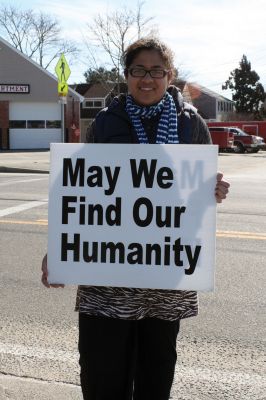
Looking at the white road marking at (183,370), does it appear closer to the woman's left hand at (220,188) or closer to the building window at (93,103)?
the woman's left hand at (220,188)

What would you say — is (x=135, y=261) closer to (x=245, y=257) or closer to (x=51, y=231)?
(x=51, y=231)

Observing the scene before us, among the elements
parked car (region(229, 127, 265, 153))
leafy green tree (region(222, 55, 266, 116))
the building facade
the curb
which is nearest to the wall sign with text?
the building facade

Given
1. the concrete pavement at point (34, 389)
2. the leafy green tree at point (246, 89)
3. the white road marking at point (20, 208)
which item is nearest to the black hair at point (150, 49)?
the concrete pavement at point (34, 389)

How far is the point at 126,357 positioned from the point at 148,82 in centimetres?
116

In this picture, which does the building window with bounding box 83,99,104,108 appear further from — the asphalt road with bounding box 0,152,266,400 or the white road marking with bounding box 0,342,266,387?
the white road marking with bounding box 0,342,266,387

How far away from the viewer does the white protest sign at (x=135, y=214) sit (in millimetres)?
Answer: 2338

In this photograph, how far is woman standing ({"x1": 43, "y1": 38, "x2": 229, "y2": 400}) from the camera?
2.29m

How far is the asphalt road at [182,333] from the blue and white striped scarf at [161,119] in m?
1.65

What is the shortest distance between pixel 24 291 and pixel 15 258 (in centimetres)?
124

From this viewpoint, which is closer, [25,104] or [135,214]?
[135,214]

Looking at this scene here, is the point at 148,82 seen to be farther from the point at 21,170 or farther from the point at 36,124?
the point at 36,124

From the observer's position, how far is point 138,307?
7.58 ft

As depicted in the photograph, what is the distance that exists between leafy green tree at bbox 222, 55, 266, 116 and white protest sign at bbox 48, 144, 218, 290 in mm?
80869

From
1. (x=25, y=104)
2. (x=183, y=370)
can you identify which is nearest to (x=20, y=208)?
(x=183, y=370)
